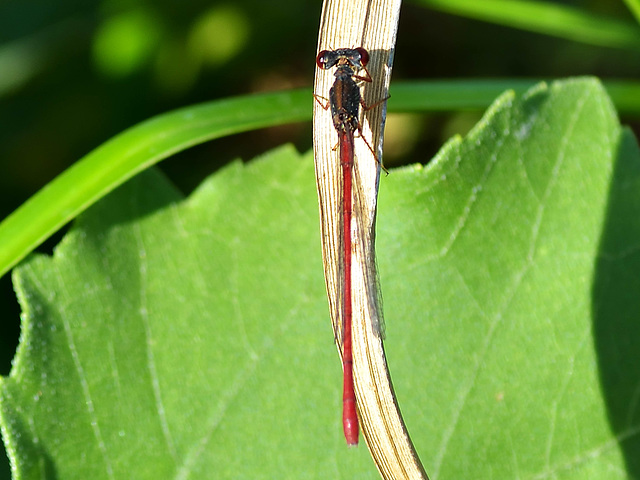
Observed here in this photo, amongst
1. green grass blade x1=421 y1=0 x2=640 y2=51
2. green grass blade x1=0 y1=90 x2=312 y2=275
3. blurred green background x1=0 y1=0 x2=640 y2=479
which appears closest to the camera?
green grass blade x1=0 y1=90 x2=312 y2=275

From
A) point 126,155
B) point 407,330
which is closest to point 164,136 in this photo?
point 126,155

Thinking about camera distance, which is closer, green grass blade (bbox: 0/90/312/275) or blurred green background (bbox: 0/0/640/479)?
green grass blade (bbox: 0/90/312/275)

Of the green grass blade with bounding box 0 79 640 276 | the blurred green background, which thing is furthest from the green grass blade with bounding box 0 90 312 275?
the blurred green background

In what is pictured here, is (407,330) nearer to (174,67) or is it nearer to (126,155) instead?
(126,155)

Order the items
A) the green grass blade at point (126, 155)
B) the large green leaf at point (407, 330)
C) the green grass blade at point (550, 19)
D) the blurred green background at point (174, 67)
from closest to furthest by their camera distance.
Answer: the large green leaf at point (407, 330)
the green grass blade at point (126, 155)
the green grass blade at point (550, 19)
the blurred green background at point (174, 67)

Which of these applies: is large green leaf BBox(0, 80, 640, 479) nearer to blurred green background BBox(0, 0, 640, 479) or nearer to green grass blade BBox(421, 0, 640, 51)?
green grass blade BBox(421, 0, 640, 51)

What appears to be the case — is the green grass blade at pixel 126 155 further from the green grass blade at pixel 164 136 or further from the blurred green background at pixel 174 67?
the blurred green background at pixel 174 67

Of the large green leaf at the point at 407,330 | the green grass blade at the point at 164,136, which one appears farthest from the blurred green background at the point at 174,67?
the large green leaf at the point at 407,330
